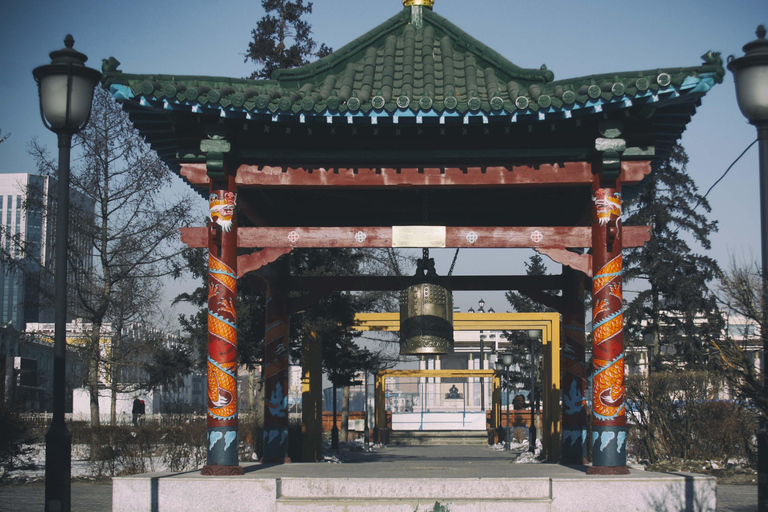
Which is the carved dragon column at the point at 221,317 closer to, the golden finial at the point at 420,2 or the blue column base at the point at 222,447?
the blue column base at the point at 222,447

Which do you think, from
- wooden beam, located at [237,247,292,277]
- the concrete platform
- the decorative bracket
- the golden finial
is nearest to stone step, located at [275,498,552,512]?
the concrete platform

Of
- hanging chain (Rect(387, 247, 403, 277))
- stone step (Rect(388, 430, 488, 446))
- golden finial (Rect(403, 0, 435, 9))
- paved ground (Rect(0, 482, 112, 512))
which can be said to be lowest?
stone step (Rect(388, 430, 488, 446))

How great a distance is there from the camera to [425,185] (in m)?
12.5

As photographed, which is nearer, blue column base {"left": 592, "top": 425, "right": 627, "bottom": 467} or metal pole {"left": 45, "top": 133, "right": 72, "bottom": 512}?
metal pole {"left": 45, "top": 133, "right": 72, "bottom": 512}

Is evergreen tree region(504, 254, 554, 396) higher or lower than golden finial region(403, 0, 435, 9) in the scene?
lower

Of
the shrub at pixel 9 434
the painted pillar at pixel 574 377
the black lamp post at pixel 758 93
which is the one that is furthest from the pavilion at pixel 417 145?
the shrub at pixel 9 434

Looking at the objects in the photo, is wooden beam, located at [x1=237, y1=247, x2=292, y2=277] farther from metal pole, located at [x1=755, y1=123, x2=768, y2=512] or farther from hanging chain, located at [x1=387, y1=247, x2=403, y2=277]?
hanging chain, located at [x1=387, y1=247, x2=403, y2=277]

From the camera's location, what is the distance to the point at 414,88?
1274cm

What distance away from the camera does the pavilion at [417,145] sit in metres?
11.6

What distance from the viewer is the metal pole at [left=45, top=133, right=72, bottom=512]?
853 cm

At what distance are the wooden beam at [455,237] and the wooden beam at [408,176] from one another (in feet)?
2.08

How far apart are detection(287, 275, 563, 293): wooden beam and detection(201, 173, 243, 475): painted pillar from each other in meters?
3.91

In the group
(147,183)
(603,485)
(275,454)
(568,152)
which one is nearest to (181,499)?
(275,454)

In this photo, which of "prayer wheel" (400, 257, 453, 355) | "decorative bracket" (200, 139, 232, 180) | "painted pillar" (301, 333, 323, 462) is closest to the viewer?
"decorative bracket" (200, 139, 232, 180)
